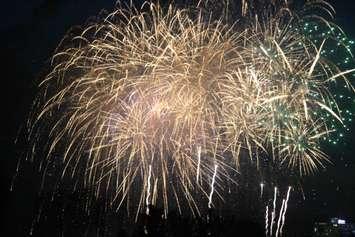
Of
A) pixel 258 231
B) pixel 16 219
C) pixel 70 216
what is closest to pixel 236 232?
pixel 258 231

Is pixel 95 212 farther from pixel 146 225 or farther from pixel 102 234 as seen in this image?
pixel 146 225

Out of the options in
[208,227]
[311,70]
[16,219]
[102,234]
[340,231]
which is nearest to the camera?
[311,70]

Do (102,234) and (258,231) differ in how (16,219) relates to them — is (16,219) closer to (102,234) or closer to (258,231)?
(102,234)

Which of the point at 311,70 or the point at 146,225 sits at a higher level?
the point at 311,70

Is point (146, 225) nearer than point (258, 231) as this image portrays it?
Yes

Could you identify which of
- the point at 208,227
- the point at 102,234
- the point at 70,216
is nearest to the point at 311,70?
the point at 208,227

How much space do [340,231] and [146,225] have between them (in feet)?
105

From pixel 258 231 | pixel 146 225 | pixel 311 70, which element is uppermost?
pixel 311 70

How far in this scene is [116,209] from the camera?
Answer: 1339 inches

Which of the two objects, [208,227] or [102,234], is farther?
[102,234]

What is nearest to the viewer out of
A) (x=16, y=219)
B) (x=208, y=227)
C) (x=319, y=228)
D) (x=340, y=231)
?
(x=208, y=227)

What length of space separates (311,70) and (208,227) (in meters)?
6.81

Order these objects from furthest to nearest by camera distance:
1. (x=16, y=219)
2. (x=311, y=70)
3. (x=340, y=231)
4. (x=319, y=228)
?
(x=319, y=228)
(x=340, y=231)
(x=16, y=219)
(x=311, y=70)

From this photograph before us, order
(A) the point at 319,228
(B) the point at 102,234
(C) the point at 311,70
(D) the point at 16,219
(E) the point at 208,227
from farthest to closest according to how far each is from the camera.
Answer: (A) the point at 319,228 < (B) the point at 102,234 < (D) the point at 16,219 < (E) the point at 208,227 < (C) the point at 311,70
